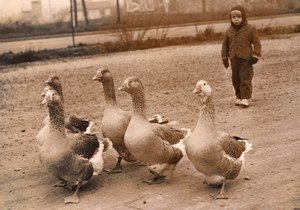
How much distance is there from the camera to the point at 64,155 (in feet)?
16.0

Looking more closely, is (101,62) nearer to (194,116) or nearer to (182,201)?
(194,116)

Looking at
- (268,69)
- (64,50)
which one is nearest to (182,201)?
(268,69)

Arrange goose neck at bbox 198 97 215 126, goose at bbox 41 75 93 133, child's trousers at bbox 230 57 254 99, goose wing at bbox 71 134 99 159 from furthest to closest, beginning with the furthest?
1. child's trousers at bbox 230 57 254 99
2. goose at bbox 41 75 93 133
3. goose wing at bbox 71 134 99 159
4. goose neck at bbox 198 97 215 126

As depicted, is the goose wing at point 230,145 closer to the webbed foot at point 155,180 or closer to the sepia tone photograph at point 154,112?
the sepia tone photograph at point 154,112

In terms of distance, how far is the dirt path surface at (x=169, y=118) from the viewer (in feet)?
16.2

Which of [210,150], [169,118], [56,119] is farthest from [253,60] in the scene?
[56,119]

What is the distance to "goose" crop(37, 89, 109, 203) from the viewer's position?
4887 mm

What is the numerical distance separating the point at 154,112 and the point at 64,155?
3.58 meters

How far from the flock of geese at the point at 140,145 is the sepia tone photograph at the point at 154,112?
0.01m

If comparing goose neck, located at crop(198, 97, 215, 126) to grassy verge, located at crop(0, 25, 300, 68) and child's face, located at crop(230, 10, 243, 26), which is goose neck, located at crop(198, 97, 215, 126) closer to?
child's face, located at crop(230, 10, 243, 26)

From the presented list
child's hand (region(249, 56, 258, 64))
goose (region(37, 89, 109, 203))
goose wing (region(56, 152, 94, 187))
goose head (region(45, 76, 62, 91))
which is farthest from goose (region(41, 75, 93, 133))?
child's hand (region(249, 56, 258, 64))

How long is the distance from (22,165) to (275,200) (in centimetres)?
292

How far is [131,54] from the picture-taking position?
46.4 feet

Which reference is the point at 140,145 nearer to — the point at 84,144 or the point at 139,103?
the point at 139,103
